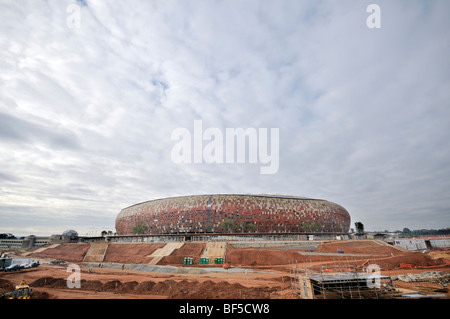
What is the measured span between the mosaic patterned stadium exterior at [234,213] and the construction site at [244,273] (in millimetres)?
22145

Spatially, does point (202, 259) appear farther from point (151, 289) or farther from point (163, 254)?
point (151, 289)

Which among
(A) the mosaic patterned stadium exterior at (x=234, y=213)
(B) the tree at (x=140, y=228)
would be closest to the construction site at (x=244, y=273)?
(B) the tree at (x=140, y=228)

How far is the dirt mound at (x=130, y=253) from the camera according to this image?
158 ft

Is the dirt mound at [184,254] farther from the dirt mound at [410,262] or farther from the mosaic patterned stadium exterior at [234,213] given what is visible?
the dirt mound at [410,262]

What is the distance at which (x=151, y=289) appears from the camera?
22.5 m

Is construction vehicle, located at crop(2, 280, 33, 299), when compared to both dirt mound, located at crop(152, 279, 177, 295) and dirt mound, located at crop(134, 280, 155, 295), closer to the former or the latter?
dirt mound, located at crop(134, 280, 155, 295)

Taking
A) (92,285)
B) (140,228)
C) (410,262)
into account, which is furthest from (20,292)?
(140,228)

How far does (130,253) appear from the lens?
5322cm

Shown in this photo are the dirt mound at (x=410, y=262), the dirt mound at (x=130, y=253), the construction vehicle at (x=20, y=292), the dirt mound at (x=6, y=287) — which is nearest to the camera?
the construction vehicle at (x=20, y=292)

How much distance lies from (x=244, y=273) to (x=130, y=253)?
1316 inches

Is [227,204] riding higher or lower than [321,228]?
higher

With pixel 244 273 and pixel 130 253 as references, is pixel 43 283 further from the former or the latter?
pixel 130 253
